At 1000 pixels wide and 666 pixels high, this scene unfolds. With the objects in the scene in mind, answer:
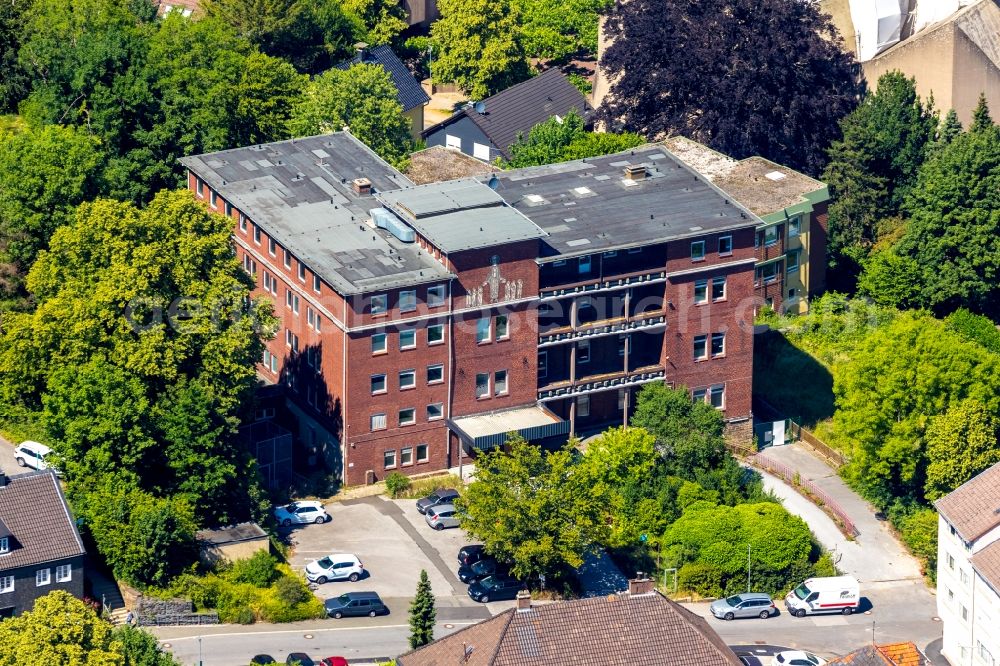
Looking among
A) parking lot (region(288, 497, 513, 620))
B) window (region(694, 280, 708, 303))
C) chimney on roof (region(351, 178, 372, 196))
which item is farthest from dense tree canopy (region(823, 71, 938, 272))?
parking lot (region(288, 497, 513, 620))

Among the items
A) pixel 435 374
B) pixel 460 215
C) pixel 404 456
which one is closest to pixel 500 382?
pixel 435 374

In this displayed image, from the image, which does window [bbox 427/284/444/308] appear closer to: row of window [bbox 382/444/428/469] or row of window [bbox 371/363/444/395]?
row of window [bbox 371/363/444/395]

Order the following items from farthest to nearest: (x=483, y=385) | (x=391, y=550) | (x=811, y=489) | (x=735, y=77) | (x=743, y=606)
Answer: (x=735, y=77)
(x=811, y=489)
(x=483, y=385)
(x=391, y=550)
(x=743, y=606)

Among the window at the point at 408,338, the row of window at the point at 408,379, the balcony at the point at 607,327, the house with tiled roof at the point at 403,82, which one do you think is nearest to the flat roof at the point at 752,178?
the balcony at the point at 607,327

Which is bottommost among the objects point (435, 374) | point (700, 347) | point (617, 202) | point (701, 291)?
point (435, 374)

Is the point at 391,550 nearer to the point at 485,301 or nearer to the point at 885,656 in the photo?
the point at 485,301
